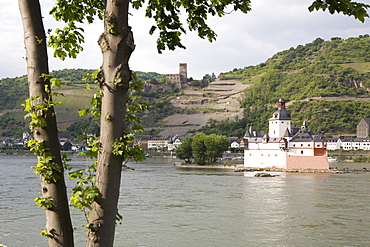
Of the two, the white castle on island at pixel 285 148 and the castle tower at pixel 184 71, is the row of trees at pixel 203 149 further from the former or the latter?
the castle tower at pixel 184 71

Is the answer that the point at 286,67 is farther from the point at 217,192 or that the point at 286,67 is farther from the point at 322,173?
the point at 217,192

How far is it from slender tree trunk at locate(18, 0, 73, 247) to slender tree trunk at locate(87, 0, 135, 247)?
35 centimetres

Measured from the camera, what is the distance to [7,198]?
2270 centimetres

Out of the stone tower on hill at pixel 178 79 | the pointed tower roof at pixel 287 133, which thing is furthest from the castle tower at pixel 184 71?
the pointed tower roof at pixel 287 133

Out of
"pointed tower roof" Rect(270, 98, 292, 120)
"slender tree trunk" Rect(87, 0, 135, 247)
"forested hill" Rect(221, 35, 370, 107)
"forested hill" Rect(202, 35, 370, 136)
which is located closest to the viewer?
"slender tree trunk" Rect(87, 0, 135, 247)

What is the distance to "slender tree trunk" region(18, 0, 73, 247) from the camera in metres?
3.27

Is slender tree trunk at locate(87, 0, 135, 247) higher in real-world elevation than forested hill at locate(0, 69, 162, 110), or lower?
lower

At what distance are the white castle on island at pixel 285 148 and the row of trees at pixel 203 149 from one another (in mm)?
6989

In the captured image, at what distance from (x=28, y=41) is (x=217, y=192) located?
24606 mm

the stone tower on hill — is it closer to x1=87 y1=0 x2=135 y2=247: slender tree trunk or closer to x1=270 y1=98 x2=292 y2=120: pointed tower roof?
x1=270 y1=98 x2=292 y2=120: pointed tower roof

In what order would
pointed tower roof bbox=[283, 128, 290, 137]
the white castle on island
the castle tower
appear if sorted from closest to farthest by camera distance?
the white castle on island, pointed tower roof bbox=[283, 128, 290, 137], the castle tower

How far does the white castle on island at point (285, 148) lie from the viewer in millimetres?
49531

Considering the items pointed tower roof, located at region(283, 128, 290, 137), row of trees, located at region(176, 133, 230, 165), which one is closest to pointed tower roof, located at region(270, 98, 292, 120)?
A: pointed tower roof, located at region(283, 128, 290, 137)

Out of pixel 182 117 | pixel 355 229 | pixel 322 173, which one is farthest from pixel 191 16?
pixel 182 117
